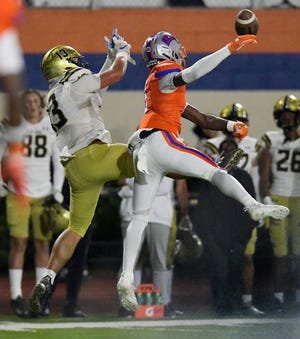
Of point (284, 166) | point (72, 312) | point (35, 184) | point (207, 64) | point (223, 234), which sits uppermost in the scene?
point (207, 64)

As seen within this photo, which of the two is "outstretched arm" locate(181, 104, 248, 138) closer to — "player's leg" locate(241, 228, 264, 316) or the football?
the football

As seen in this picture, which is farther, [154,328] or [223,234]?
[223,234]

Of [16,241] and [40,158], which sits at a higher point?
[40,158]

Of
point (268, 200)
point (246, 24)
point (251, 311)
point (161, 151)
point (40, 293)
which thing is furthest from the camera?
point (268, 200)

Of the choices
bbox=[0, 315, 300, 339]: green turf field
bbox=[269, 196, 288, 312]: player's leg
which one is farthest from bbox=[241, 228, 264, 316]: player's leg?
bbox=[0, 315, 300, 339]: green turf field

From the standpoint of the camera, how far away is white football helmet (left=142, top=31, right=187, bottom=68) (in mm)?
7772

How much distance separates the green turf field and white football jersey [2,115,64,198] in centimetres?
102

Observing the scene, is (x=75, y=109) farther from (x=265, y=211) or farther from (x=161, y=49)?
(x=265, y=211)

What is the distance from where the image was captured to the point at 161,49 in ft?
25.5

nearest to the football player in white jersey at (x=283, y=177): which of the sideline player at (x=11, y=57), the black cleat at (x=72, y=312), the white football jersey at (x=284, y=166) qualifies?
the white football jersey at (x=284, y=166)

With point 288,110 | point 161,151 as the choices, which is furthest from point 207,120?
point 288,110

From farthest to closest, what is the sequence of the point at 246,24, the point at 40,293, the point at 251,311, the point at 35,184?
the point at 35,184 → the point at 251,311 → the point at 40,293 → the point at 246,24

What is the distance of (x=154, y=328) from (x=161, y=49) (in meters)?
1.95

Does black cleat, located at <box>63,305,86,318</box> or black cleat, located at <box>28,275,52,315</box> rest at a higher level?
→ black cleat, located at <box>28,275,52,315</box>
